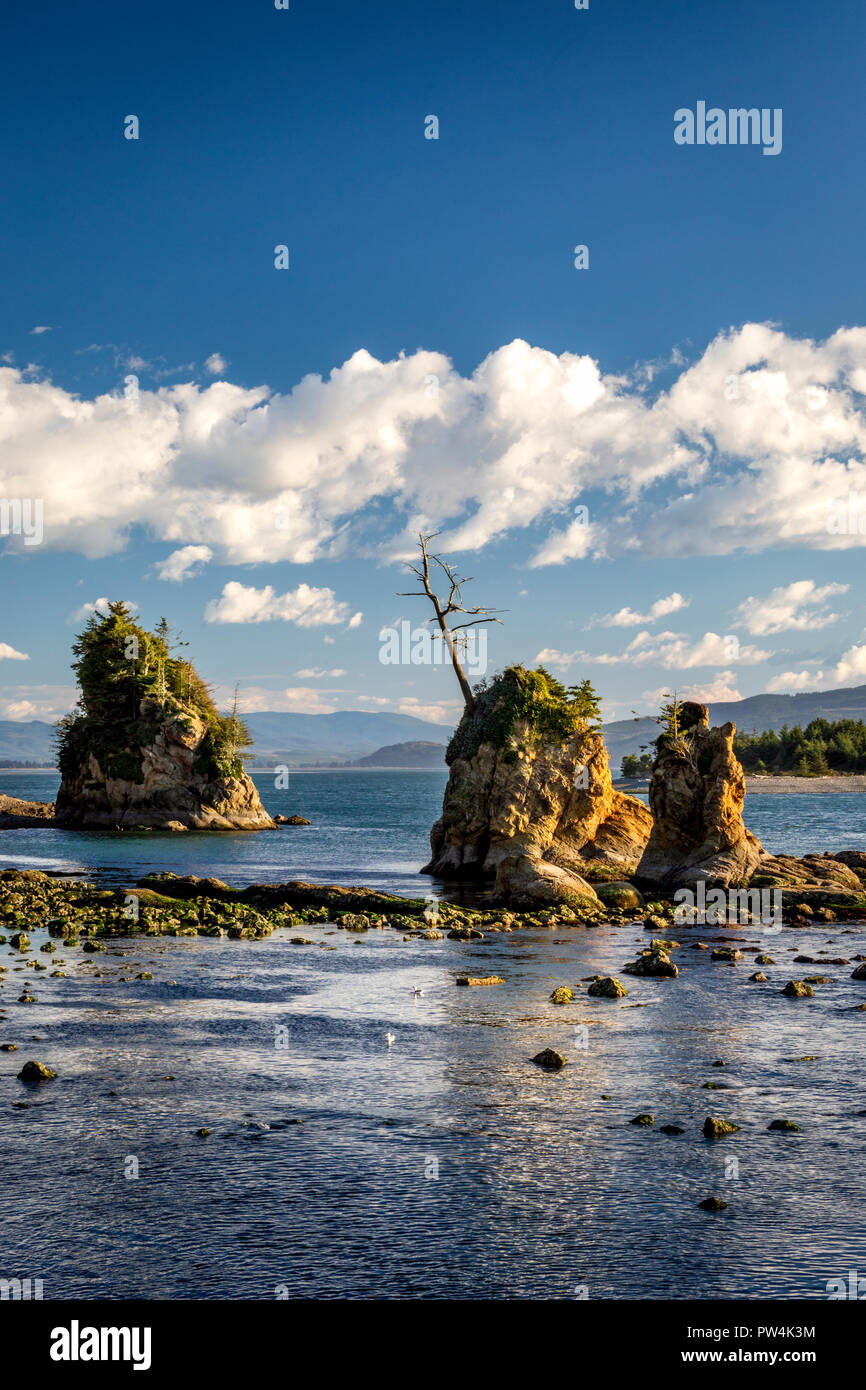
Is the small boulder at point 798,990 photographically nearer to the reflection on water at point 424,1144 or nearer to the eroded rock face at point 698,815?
the reflection on water at point 424,1144

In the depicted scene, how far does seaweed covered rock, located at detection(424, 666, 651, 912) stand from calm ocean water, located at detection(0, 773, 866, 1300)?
73.4 ft

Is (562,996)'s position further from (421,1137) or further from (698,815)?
(698,815)

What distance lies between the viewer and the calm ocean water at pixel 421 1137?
11500mm

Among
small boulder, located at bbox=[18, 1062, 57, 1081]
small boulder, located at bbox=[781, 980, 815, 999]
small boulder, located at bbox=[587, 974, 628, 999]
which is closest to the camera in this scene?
small boulder, located at bbox=[18, 1062, 57, 1081]

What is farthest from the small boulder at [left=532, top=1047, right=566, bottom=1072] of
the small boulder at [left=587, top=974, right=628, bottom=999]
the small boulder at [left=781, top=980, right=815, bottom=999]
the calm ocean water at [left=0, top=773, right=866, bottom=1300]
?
the small boulder at [left=781, top=980, right=815, bottom=999]

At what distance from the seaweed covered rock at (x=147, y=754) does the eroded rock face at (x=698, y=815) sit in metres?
60.4

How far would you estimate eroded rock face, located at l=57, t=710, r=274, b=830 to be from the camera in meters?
98.6

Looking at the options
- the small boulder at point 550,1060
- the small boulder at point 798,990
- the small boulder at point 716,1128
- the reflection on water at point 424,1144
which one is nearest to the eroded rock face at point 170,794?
the reflection on water at point 424,1144

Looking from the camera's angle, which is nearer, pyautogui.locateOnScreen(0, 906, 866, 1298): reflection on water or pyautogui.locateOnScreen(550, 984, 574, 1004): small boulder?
pyautogui.locateOnScreen(0, 906, 866, 1298): reflection on water

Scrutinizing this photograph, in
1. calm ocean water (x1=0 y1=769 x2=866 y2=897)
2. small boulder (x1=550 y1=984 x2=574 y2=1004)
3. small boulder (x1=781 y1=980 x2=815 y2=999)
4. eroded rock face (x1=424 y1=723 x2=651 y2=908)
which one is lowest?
calm ocean water (x1=0 y1=769 x2=866 y2=897)

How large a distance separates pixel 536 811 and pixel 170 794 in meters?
56.5

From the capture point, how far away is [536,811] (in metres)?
51.9

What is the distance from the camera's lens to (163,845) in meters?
77.9

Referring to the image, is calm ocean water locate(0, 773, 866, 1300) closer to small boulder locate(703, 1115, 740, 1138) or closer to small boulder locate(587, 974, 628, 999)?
small boulder locate(703, 1115, 740, 1138)
